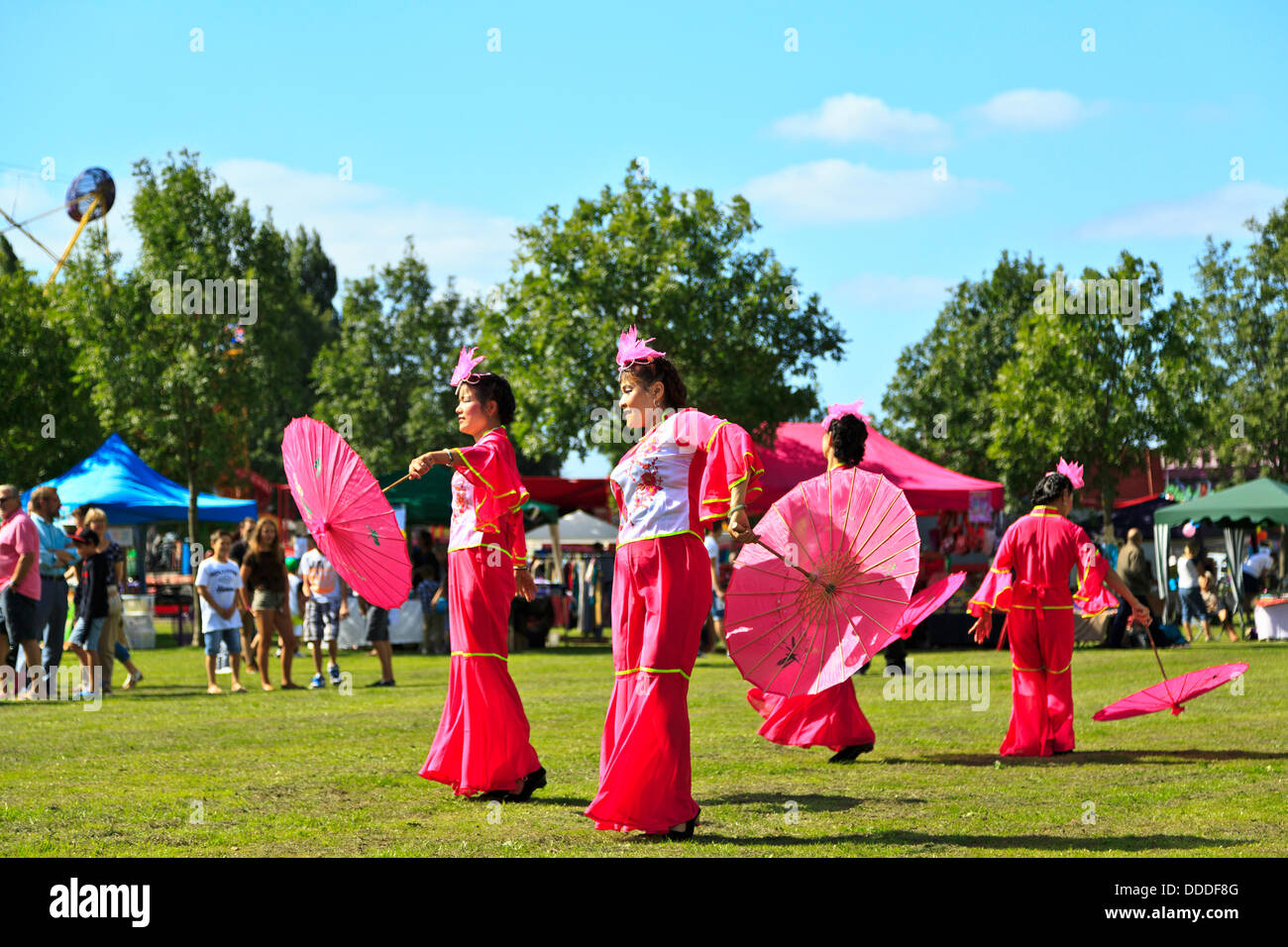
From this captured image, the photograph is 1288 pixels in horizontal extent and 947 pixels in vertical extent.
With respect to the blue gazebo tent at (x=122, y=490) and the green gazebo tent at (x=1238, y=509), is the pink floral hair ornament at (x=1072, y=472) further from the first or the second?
the blue gazebo tent at (x=122, y=490)

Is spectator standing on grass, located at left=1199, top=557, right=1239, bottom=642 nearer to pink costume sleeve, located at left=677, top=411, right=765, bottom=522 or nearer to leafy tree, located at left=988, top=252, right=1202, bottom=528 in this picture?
leafy tree, located at left=988, top=252, right=1202, bottom=528

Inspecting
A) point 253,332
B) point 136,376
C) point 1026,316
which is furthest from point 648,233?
point 1026,316

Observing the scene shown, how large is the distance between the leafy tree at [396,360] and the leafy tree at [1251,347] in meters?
27.6

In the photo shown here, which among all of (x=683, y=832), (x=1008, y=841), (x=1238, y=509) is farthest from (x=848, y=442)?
(x=1238, y=509)

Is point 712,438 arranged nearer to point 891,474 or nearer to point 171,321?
point 891,474

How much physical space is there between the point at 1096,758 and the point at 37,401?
32.1 meters

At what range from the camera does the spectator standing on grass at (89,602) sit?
13.8 meters

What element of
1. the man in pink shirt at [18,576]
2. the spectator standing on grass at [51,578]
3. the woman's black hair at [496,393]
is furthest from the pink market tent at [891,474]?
the woman's black hair at [496,393]

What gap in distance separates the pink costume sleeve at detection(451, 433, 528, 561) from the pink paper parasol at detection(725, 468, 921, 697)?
1243 millimetres

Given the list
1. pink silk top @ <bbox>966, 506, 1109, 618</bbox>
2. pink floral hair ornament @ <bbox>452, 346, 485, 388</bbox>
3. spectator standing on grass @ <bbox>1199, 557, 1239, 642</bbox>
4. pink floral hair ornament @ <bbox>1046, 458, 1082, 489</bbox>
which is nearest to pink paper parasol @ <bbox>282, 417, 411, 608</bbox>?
pink floral hair ornament @ <bbox>452, 346, 485, 388</bbox>

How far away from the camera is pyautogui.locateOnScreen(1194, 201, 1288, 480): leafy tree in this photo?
47.6 m

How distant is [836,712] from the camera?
8.69 m
